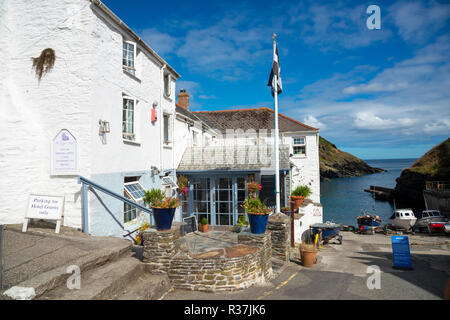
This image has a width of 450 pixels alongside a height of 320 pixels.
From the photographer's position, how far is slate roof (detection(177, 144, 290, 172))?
13.8 meters

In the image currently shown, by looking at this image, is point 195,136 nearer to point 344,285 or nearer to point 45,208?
point 45,208

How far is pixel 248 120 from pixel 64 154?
60.2 ft

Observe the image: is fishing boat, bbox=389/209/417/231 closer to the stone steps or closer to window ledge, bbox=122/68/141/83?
the stone steps

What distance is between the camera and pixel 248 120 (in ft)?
81.7

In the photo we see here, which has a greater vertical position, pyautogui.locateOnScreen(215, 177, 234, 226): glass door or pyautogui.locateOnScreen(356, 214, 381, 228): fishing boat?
pyautogui.locateOnScreen(215, 177, 234, 226): glass door

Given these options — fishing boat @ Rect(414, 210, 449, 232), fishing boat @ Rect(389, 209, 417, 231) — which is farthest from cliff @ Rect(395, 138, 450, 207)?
fishing boat @ Rect(414, 210, 449, 232)

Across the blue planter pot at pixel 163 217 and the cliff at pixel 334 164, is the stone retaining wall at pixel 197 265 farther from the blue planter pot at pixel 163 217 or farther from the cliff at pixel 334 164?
the cliff at pixel 334 164

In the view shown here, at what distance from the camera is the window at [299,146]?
2267cm

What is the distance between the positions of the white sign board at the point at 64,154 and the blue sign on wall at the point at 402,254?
11.2m

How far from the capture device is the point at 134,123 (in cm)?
1096

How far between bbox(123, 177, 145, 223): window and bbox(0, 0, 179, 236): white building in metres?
0.38

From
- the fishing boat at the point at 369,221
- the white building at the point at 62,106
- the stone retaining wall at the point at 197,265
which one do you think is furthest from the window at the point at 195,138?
the fishing boat at the point at 369,221
